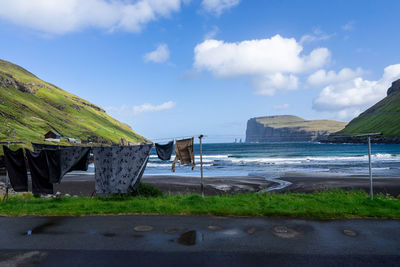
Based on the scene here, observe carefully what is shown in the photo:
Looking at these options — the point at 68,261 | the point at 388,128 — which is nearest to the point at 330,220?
the point at 68,261

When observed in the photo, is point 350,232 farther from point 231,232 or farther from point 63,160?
point 63,160

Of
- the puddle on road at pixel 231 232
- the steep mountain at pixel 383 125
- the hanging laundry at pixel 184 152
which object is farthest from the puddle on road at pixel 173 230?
the steep mountain at pixel 383 125

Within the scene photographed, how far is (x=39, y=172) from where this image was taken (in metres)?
14.5

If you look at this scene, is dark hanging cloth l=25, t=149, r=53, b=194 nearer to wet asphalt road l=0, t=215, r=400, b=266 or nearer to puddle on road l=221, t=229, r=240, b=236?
wet asphalt road l=0, t=215, r=400, b=266

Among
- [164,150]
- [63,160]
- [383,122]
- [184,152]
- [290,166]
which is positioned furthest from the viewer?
[383,122]

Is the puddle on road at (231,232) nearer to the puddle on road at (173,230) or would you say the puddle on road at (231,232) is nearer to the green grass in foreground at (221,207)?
the puddle on road at (173,230)

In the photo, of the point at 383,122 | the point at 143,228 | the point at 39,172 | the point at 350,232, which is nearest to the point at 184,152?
the point at 143,228

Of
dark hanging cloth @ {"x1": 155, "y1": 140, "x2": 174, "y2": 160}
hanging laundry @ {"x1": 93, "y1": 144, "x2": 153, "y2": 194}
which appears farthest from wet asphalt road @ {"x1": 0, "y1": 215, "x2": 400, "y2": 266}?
dark hanging cloth @ {"x1": 155, "y1": 140, "x2": 174, "y2": 160}

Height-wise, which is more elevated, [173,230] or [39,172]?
[39,172]

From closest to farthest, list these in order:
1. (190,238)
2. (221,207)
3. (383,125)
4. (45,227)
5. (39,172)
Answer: (190,238) < (45,227) < (221,207) < (39,172) < (383,125)

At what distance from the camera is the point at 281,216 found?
11.1 m

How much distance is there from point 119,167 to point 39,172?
4.48m

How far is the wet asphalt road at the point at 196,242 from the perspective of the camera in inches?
279

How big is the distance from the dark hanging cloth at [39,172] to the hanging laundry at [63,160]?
11.7 inches
